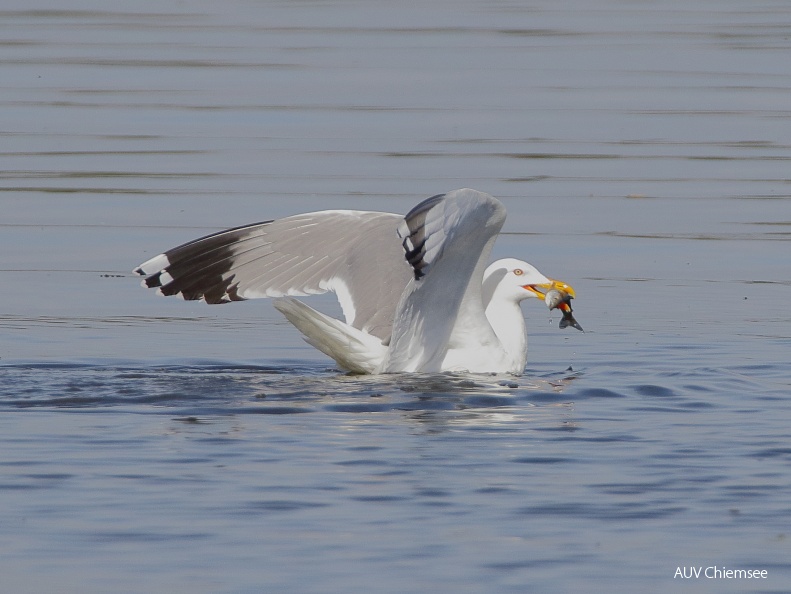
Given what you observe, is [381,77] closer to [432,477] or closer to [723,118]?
[723,118]

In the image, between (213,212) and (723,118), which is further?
(723,118)

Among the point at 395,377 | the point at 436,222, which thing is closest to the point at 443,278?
the point at 395,377

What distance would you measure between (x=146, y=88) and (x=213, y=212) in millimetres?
7478

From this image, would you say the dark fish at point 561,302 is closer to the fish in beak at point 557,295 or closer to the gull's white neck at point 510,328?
the fish in beak at point 557,295

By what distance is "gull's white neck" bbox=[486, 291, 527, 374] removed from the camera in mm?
10422

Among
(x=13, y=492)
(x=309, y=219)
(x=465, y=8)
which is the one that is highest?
(x=465, y=8)

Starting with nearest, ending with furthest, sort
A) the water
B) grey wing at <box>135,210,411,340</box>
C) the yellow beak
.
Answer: the water, the yellow beak, grey wing at <box>135,210,411,340</box>

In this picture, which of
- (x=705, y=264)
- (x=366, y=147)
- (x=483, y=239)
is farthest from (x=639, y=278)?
(x=366, y=147)

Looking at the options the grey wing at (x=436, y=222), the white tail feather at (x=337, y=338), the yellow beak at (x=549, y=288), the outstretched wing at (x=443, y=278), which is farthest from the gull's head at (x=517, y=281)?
the grey wing at (x=436, y=222)

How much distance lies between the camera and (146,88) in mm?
21859

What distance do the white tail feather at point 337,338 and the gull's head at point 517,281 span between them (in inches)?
38.3

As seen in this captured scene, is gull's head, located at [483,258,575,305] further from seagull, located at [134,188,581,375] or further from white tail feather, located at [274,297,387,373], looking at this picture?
→ white tail feather, located at [274,297,387,373]

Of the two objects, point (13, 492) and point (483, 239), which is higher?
point (483, 239)

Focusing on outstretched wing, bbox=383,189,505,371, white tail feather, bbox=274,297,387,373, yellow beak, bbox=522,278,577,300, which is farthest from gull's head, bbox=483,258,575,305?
white tail feather, bbox=274,297,387,373
